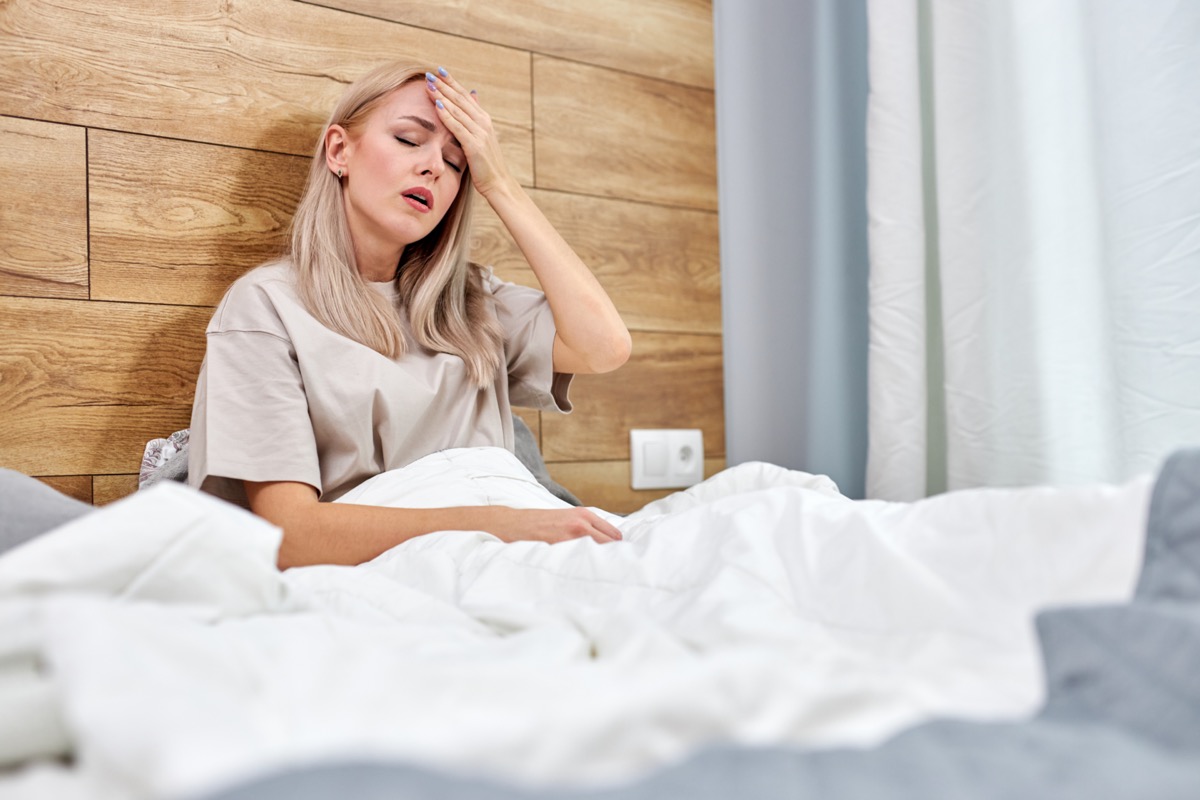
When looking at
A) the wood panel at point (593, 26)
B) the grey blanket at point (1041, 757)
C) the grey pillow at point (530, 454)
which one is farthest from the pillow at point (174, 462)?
the grey blanket at point (1041, 757)

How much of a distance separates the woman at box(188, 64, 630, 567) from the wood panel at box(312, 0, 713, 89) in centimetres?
24

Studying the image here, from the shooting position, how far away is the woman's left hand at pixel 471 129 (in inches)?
56.7

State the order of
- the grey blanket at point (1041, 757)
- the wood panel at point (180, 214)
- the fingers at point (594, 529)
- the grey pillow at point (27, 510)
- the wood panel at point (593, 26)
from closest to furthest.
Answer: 1. the grey blanket at point (1041, 757)
2. the grey pillow at point (27, 510)
3. the fingers at point (594, 529)
4. the wood panel at point (180, 214)
5. the wood panel at point (593, 26)

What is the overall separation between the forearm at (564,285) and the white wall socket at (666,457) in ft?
1.08

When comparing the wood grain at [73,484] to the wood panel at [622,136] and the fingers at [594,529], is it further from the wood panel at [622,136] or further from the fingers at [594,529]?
the wood panel at [622,136]

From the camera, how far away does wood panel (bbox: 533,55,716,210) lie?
174cm

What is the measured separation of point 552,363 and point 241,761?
47.0 inches

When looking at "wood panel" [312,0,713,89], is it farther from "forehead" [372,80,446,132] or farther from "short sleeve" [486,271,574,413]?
"short sleeve" [486,271,574,413]

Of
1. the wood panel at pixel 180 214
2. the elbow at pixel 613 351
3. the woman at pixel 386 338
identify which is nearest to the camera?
the woman at pixel 386 338

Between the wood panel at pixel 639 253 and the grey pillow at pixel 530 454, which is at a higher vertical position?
the wood panel at pixel 639 253

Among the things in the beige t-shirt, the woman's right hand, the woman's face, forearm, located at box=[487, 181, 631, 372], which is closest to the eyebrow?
the woman's face

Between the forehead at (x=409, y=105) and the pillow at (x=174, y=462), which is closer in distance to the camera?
the pillow at (x=174, y=462)

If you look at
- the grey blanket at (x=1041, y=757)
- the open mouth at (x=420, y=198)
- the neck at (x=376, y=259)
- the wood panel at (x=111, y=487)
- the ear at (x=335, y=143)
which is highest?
the ear at (x=335, y=143)

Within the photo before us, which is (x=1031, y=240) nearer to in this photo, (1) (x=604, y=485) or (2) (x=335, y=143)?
(1) (x=604, y=485)
